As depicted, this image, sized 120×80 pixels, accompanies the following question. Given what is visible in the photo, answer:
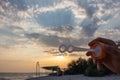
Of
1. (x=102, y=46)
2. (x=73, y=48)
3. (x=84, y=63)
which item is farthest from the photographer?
(x=84, y=63)

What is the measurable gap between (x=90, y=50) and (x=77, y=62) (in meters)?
39.3

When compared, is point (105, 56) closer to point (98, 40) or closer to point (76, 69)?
point (98, 40)

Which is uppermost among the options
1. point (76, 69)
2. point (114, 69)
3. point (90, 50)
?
point (76, 69)

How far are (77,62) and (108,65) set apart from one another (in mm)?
39224

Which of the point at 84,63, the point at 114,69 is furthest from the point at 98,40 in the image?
the point at 84,63

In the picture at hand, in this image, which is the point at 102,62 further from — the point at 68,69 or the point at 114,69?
the point at 68,69

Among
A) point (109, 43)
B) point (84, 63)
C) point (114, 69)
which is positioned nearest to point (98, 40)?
point (109, 43)

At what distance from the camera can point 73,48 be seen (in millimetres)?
2195

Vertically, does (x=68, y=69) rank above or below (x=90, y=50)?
above

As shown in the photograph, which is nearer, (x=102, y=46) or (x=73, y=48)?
(x=102, y=46)

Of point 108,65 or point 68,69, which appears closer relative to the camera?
point 108,65

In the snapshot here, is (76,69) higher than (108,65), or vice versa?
(76,69)

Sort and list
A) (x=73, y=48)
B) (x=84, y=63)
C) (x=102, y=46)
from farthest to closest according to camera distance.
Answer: (x=84, y=63) → (x=73, y=48) → (x=102, y=46)

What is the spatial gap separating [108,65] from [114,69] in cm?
6
